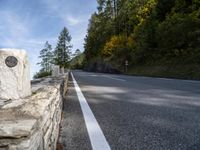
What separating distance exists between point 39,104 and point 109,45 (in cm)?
4525

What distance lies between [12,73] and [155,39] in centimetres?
2821

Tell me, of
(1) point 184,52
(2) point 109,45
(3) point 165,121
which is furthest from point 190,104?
(2) point 109,45

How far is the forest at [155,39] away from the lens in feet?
77.5

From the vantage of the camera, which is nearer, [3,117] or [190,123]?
[3,117]

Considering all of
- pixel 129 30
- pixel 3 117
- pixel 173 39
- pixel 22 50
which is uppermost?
pixel 129 30

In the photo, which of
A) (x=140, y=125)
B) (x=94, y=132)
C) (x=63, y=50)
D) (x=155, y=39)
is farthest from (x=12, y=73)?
(x=63, y=50)

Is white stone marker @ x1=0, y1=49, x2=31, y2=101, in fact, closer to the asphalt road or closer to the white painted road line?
the asphalt road

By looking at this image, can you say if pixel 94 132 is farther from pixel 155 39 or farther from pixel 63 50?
pixel 63 50

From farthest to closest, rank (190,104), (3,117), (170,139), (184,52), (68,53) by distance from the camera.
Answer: (68,53)
(184,52)
(190,104)
(170,139)
(3,117)

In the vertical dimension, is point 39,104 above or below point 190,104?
above

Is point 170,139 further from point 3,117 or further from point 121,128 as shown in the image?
point 3,117

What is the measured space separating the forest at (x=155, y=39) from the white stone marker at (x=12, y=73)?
1752cm

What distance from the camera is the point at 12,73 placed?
3.47m

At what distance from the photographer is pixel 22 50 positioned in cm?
348
